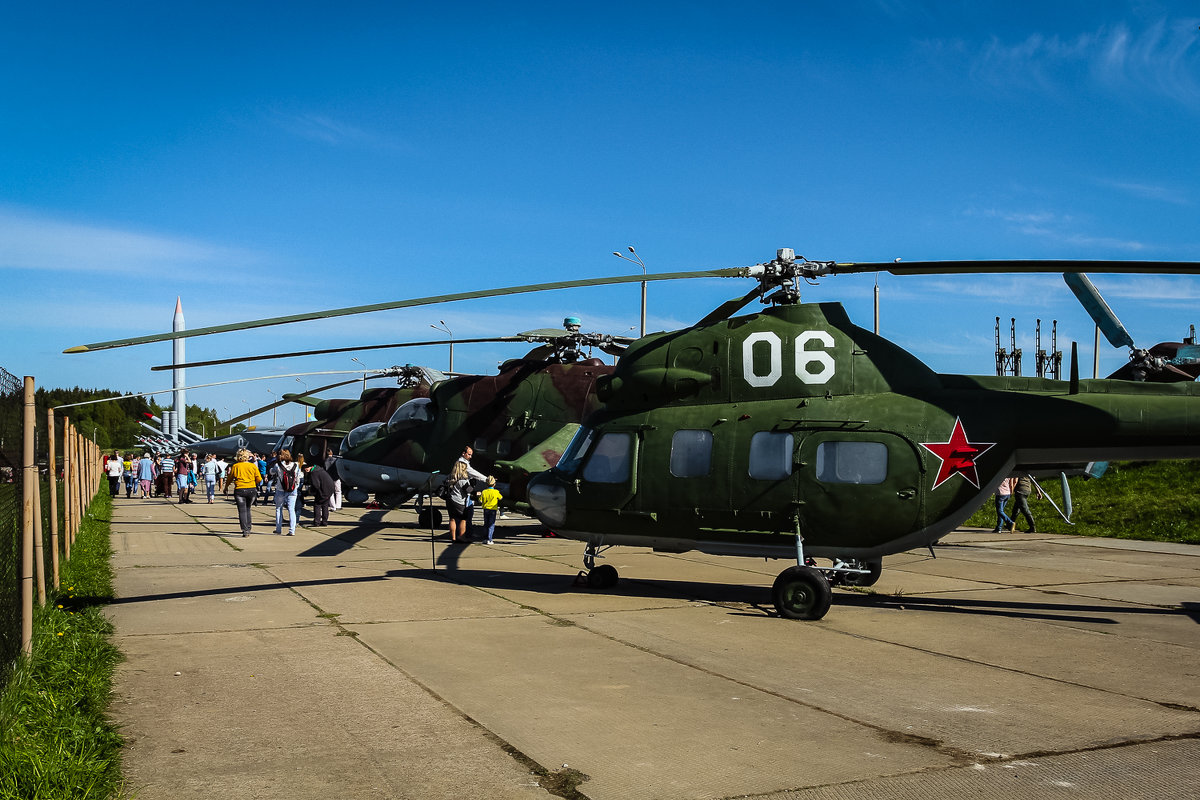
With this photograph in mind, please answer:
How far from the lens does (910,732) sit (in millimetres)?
5391

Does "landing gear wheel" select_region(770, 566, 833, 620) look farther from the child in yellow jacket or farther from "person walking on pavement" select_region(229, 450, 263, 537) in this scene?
"person walking on pavement" select_region(229, 450, 263, 537)

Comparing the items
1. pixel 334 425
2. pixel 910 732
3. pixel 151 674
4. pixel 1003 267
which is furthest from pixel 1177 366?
pixel 334 425

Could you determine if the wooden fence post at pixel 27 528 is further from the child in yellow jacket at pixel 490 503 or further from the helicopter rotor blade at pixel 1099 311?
the helicopter rotor blade at pixel 1099 311

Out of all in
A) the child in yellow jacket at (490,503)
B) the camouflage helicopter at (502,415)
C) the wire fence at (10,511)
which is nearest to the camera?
the wire fence at (10,511)

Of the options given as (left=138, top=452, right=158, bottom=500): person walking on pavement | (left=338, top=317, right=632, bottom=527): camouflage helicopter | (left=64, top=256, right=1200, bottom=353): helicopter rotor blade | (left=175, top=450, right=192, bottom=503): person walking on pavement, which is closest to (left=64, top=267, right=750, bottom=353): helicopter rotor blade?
(left=64, top=256, right=1200, bottom=353): helicopter rotor blade

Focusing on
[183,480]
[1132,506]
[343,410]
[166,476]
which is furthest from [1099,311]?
[166,476]

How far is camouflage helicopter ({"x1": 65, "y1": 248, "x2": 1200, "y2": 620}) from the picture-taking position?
29.8 ft

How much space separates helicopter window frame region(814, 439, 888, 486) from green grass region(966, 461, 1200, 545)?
1210 centimetres

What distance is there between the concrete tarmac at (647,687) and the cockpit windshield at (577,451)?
148 cm

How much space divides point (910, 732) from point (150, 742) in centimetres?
435

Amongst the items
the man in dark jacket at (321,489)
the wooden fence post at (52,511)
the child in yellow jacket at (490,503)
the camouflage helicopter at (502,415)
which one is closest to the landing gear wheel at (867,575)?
the camouflage helicopter at (502,415)

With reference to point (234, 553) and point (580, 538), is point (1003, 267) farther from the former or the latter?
point (234, 553)

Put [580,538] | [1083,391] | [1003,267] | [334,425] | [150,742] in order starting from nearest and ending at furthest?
[150,742], [1003,267], [1083,391], [580,538], [334,425]

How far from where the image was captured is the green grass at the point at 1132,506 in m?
19.4
